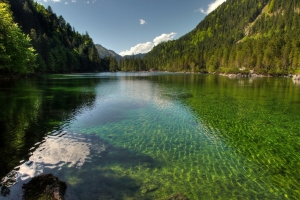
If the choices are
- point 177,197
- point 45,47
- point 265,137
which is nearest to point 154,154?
point 177,197

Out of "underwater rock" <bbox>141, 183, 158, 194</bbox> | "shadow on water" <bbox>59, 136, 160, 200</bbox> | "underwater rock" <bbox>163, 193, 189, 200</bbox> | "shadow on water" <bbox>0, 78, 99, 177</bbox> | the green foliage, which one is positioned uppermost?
the green foliage

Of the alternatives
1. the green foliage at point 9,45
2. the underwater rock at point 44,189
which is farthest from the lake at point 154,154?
the green foliage at point 9,45

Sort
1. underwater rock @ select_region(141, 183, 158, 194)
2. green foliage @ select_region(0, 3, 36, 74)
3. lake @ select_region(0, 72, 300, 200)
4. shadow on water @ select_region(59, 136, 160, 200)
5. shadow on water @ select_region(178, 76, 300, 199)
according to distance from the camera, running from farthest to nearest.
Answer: green foliage @ select_region(0, 3, 36, 74)
shadow on water @ select_region(178, 76, 300, 199)
lake @ select_region(0, 72, 300, 200)
underwater rock @ select_region(141, 183, 158, 194)
shadow on water @ select_region(59, 136, 160, 200)

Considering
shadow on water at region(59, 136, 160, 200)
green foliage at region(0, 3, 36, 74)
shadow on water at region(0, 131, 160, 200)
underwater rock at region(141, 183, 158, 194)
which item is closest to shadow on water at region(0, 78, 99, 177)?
shadow on water at region(0, 131, 160, 200)

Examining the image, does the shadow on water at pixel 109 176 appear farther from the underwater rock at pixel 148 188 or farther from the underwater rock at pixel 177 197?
the underwater rock at pixel 177 197

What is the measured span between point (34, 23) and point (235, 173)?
197 meters

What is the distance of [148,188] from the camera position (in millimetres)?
8961

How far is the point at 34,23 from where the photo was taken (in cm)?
16212

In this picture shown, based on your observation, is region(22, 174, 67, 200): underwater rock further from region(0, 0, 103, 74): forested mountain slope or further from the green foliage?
region(0, 0, 103, 74): forested mountain slope

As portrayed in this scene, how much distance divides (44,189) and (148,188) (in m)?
4.42

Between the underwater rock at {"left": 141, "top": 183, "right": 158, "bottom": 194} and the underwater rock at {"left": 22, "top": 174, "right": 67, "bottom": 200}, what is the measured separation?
137 inches

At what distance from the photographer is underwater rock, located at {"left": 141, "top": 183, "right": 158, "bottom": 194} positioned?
8.71m

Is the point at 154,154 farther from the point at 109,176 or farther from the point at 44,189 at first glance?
the point at 44,189

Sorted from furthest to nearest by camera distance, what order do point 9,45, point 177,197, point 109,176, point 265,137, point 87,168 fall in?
point 9,45 < point 265,137 < point 87,168 < point 109,176 < point 177,197
